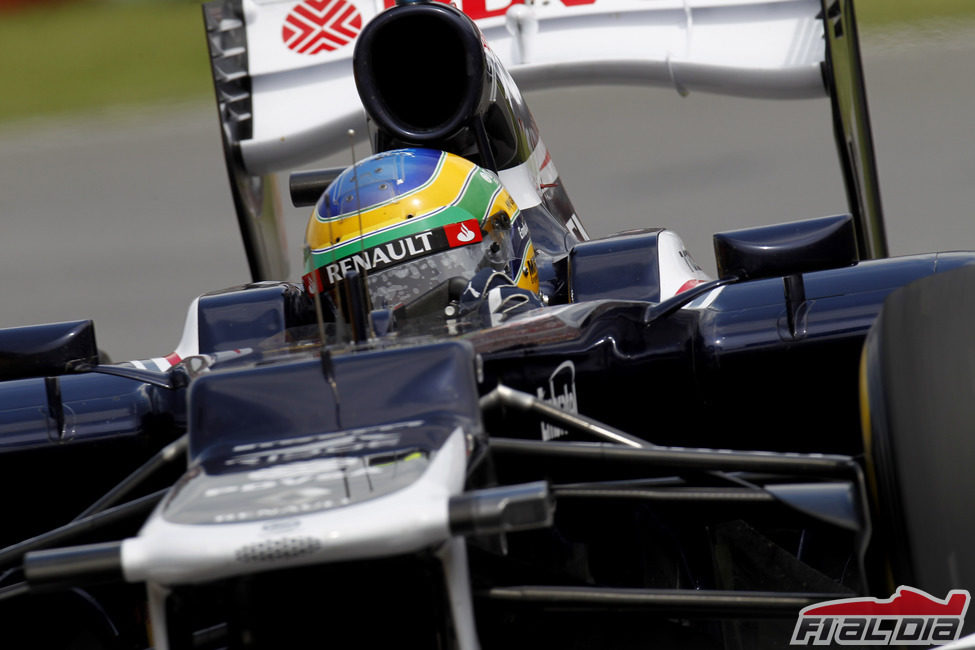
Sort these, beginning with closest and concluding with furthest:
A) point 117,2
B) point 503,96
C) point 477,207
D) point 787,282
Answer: point 787,282 < point 477,207 < point 503,96 < point 117,2

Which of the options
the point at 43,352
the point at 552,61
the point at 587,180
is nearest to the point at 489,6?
the point at 552,61

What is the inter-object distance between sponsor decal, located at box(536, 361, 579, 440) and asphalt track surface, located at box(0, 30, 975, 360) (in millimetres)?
5791

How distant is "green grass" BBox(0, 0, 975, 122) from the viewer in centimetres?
1425

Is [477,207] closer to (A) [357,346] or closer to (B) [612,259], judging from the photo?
(B) [612,259]

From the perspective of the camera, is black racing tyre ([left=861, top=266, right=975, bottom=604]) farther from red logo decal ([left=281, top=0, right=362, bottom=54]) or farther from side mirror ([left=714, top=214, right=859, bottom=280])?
red logo decal ([left=281, top=0, right=362, bottom=54])

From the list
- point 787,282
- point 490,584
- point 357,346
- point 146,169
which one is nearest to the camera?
point 490,584

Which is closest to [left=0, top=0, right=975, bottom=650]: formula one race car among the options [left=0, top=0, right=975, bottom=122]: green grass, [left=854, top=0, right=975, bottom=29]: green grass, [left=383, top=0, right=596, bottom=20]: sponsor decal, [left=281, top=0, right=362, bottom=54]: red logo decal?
[left=383, top=0, right=596, bottom=20]: sponsor decal

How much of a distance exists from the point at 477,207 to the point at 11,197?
1024cm

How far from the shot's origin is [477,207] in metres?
3.46

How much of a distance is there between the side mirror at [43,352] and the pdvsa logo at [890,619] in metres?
1.65

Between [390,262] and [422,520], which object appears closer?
[422,520]

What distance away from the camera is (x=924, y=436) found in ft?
7.31

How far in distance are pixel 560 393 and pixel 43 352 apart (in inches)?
46.2

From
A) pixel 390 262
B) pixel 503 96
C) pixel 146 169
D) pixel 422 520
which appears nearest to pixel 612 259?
pixel 390 262
